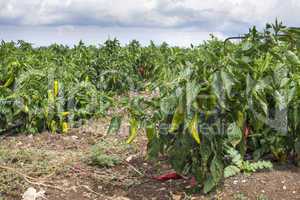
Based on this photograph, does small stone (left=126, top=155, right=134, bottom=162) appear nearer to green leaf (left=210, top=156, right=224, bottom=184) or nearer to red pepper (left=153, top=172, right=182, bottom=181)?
red pepper (left=153, top=172, right=182, bottom=181)

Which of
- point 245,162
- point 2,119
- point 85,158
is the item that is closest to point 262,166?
point 245,162

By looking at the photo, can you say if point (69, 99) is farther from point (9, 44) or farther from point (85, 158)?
point (9, 44)

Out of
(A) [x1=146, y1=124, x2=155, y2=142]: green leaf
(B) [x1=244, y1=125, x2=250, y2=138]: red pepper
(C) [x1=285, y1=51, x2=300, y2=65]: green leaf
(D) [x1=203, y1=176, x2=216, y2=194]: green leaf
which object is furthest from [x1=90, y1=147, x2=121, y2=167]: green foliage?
(C) [x1=285, y1=51, x2=300, y2=65]: green leaf

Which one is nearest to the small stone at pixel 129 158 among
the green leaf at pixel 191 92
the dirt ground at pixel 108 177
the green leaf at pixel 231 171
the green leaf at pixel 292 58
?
the dirt ground at pixel 108 177

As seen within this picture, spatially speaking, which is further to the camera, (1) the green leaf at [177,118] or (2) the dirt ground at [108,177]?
(2) the dirt ground at [108,177]

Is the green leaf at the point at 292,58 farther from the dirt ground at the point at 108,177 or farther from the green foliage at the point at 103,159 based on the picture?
the green foliage at the point at 103,159

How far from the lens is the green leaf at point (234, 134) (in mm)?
2971

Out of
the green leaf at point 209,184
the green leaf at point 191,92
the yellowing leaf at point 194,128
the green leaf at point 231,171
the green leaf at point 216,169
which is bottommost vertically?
the green leaf at point 209,184

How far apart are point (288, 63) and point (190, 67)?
2.26ft

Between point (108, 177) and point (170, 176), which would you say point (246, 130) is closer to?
point (170, 176)

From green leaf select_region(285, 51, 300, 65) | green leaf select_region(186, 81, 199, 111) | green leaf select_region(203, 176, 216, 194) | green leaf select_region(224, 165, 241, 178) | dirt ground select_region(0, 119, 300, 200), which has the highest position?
green leaf select_region(285, 51, 300, 65)

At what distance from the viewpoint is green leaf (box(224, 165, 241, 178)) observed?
3.13 meters

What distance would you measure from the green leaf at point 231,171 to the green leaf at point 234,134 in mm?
221

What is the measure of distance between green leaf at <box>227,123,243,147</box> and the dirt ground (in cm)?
30
